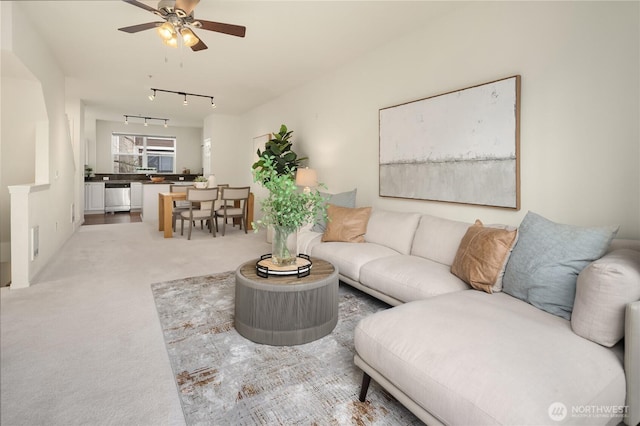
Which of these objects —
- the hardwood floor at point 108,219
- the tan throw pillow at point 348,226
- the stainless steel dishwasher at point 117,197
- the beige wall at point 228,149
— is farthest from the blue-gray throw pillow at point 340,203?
the stainless steel dishwasher at point 117,197

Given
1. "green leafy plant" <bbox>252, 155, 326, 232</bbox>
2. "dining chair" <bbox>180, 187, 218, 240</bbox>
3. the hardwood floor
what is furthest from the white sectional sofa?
the hardwood floor

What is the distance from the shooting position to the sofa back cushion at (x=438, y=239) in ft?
8.51

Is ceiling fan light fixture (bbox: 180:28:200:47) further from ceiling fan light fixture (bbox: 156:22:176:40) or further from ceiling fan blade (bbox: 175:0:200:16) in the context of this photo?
Result: ceiling fan blade (bbox: 175:0:200:16)

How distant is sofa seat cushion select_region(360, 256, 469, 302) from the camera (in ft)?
7.16

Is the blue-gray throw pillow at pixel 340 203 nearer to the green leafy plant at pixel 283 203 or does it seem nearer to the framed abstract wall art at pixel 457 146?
the framed abstract wall art at pixel 457 146

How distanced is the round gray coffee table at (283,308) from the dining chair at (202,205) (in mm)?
3699

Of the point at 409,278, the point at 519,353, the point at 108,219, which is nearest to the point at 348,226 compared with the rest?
the point at 409,278

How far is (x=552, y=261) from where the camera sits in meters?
1.72

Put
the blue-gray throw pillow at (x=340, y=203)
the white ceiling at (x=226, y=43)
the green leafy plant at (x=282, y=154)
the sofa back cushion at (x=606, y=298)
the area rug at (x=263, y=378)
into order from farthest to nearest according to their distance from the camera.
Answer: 1. the green leafy plant at (x=282, y=154)
2. the blue-gray throw pillow at (x=340, y=203)
3. the white ceiling at (x=226, y=43)
4. the area rug at (x=263, y=378)
5. the sofa back cushion at (x=606, y=298)

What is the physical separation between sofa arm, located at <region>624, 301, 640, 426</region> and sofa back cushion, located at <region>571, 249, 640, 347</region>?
0.07 m

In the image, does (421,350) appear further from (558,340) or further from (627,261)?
(627,261)

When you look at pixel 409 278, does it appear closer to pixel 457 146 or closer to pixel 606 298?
pixel 606 298

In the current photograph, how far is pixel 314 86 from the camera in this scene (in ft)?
16.9

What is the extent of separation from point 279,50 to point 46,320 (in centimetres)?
353
